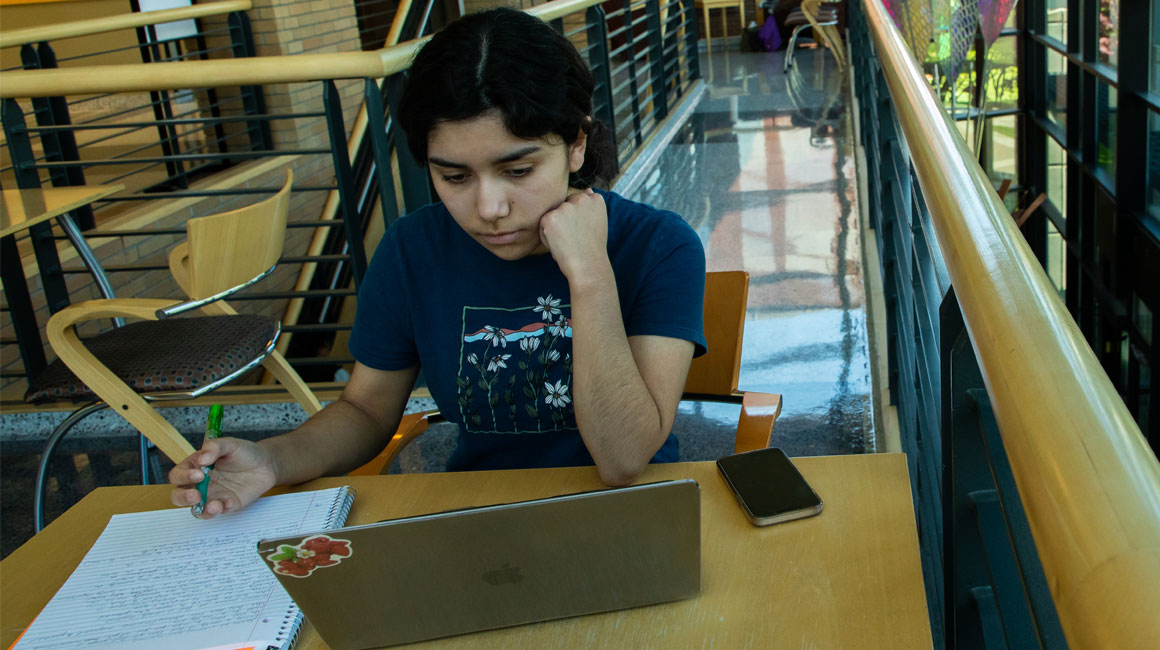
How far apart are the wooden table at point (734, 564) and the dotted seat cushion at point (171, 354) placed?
36.6 inches

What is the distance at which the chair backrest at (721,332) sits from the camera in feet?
5.50

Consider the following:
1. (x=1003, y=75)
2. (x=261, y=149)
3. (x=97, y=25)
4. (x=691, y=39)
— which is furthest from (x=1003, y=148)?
(x=97, y=25)

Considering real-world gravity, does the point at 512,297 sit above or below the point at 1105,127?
above

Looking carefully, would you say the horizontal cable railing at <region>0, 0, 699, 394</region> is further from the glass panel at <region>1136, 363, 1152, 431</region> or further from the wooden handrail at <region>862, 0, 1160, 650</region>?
the glass panel at <region>1136, 363, 1152, 431</region>

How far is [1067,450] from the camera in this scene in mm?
420

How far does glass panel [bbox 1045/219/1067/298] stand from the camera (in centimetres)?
970

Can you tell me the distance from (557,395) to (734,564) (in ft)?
1.55

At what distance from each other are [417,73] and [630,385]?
475mm

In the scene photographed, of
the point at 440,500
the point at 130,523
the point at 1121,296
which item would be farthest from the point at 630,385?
the point at 1121,296

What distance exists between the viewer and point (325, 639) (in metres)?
0.84

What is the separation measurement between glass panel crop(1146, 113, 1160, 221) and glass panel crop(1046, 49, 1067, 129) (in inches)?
80.1

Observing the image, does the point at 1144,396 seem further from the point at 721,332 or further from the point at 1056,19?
the point at 721,332

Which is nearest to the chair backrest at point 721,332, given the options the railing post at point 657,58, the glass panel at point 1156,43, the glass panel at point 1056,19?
the railing post at point 657,58

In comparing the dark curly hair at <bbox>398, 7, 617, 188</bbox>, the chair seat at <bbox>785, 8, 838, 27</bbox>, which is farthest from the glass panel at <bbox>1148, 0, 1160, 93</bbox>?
the dark curly hair at <bbox>398, 7, 617, 188</bbox>
